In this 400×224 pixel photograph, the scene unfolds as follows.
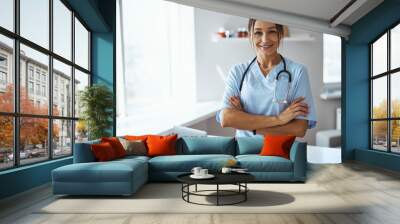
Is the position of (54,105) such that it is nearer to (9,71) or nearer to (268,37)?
(9,71)

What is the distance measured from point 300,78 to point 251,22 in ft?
5.24

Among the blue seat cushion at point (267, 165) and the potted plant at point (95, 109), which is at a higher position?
the potted plant at point (95, 109)

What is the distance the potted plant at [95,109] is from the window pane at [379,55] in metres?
5.63

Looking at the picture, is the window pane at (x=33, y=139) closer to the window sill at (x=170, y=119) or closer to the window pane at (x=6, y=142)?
the window pane at (x=6, y=142)

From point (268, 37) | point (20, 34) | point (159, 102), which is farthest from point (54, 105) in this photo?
point (159, 102)

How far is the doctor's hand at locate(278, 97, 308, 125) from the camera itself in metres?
8.07

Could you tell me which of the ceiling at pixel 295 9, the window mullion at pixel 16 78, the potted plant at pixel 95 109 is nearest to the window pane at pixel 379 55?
the ceiling at pixel 295 9

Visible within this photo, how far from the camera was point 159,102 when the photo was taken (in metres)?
13.7

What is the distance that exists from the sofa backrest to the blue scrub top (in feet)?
4.41

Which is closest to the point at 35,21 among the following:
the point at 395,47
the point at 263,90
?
the point at 263,90

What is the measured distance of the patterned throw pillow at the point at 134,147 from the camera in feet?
22.0

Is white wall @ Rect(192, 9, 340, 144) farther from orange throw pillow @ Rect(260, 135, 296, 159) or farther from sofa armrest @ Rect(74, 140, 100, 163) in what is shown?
sofa armrest @ Rect(74, 140, 100, 163)

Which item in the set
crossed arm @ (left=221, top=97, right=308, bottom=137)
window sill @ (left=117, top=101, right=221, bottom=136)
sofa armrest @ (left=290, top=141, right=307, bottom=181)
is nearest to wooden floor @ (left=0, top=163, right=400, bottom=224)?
sofa armrest @ (left=290, top=141, right=307, bottom=181)

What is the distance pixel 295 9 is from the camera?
308 inches
